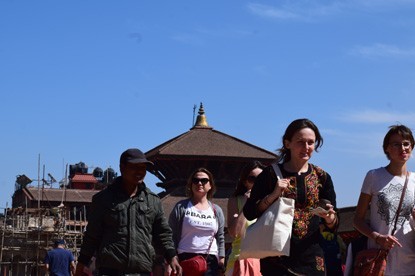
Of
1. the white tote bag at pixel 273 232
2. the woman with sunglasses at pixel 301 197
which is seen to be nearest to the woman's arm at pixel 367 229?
the woman with sunglasses at pixel 301 197

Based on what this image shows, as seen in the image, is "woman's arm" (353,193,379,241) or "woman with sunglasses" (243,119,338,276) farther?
"woman's arm" (353,193,379,241)

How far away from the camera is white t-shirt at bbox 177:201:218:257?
10.4m

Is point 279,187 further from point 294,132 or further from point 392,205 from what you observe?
point 392,205

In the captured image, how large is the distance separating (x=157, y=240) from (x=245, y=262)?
6.68ft

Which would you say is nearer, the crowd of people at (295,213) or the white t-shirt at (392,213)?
the crowd of people at (295,213)

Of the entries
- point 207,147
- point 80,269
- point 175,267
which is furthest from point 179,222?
point 207,147

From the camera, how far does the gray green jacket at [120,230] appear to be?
Result: 24.5ft

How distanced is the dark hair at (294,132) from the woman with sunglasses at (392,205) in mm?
732

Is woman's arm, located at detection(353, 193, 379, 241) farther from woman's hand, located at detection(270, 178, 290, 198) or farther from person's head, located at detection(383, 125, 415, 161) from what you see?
woman's hand, located at detection(270, 178, 290, 198)

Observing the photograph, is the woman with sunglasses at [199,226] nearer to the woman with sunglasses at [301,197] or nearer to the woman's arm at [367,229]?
the woman's arm at [367,229]

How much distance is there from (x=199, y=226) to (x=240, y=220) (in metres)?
1.03

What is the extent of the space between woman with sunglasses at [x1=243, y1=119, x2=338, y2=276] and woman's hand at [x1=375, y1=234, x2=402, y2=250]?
471 millimetres

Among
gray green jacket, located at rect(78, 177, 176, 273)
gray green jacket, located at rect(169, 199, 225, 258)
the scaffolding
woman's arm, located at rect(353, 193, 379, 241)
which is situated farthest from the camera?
the scaffolding

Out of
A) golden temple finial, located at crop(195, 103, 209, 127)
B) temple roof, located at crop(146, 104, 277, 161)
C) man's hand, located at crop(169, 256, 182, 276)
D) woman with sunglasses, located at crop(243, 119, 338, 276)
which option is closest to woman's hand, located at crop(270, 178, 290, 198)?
woman with sunglasses, located at crop(243, 119, 338, 276)
